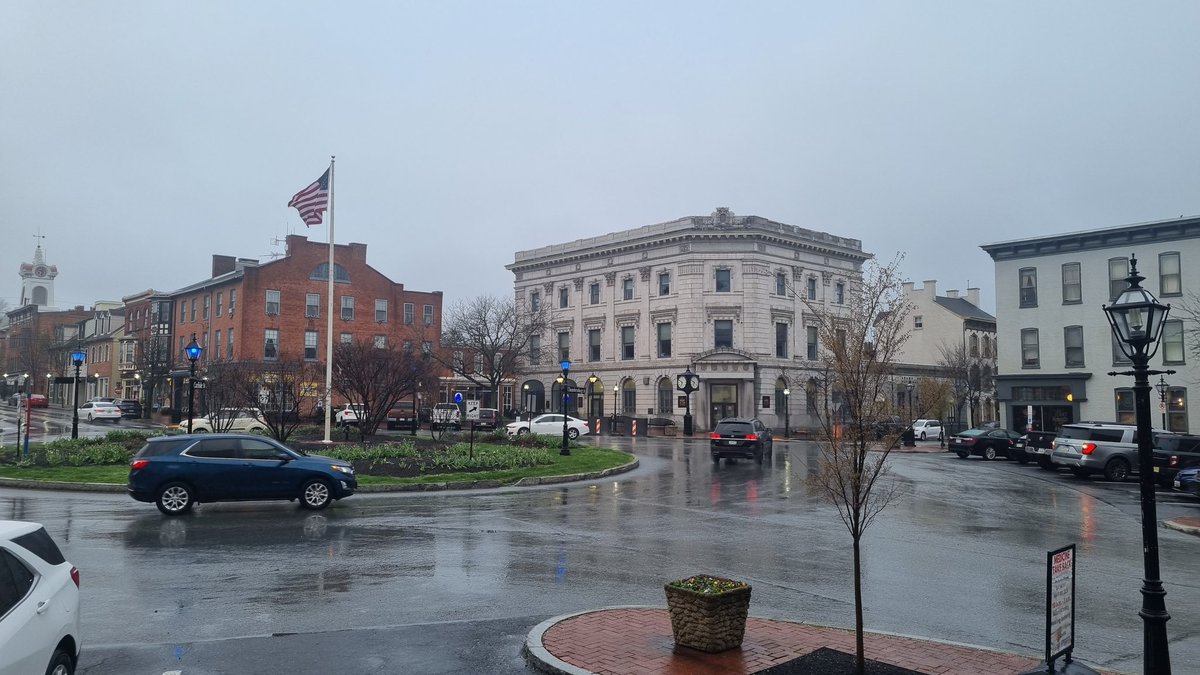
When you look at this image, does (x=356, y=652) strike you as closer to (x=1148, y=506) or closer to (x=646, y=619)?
(x=646, y=619)

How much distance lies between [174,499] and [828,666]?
13.7 m

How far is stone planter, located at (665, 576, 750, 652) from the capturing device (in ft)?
23.6

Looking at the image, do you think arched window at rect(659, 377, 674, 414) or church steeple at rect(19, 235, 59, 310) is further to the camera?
church steeple at rect(19, 235, 59, 310)

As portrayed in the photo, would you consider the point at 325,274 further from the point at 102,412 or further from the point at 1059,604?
the point at 1059,604

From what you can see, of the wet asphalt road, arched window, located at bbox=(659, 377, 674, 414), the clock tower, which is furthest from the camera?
the clock tower

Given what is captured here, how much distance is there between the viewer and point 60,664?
567 centimetres

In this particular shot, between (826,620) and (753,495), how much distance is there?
12.1 metres

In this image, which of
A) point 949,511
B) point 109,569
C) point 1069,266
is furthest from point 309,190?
point 1069,266

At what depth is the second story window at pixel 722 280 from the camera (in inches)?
2373

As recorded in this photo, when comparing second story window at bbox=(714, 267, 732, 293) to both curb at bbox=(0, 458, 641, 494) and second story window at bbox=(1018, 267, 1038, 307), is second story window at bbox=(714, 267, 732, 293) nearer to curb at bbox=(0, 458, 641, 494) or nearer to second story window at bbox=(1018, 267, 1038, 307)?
second story window at bbox=(1018, 267, 1038, 307)

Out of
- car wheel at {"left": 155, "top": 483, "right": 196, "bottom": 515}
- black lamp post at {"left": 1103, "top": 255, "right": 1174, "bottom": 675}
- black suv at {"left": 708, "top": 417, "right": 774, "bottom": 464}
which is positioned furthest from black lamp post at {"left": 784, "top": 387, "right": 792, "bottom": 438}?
black lamp post at {"left": 1103, "top": 255, "right": 1174, "bottom": 675}

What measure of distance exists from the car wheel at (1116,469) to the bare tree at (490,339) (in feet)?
138

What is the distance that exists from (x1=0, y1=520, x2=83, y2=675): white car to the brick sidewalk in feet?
11.6

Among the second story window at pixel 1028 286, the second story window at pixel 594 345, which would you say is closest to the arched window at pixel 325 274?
the second story window at pixel 594 345
